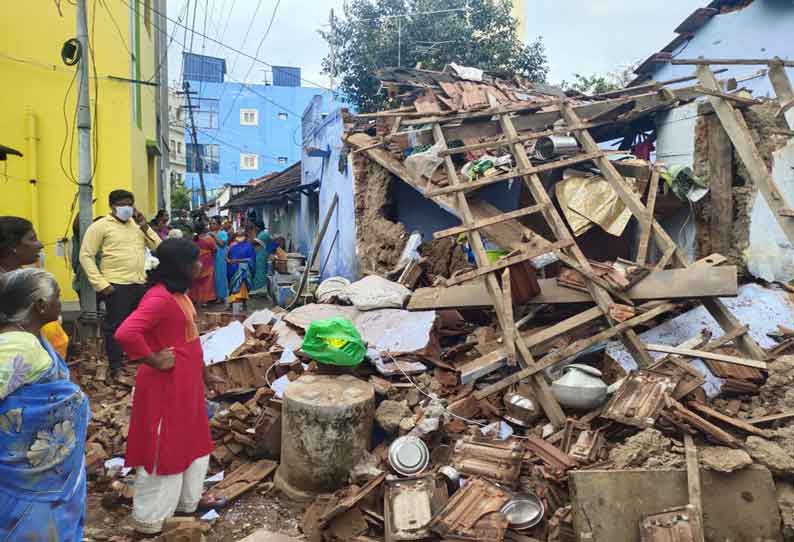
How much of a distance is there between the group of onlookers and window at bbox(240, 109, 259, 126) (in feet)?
118

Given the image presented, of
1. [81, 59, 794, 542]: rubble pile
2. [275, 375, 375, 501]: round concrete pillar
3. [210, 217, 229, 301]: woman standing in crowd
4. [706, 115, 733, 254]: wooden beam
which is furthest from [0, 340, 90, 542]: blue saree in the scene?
[210, 217, 229, 301]: woman standing in crowd

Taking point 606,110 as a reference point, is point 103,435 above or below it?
below

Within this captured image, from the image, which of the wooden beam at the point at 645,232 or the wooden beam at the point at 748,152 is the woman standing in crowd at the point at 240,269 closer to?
the wooden beam at the point at 645,232

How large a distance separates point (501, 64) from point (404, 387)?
13995 mm

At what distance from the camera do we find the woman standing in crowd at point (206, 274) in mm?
11406

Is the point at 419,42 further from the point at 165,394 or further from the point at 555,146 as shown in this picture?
the point at 165,394

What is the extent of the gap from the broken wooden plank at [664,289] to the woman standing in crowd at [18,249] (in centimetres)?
352

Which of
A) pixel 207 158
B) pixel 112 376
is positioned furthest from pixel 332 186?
pixel 207 158

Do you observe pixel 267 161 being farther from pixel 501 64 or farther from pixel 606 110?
pixel 606 110

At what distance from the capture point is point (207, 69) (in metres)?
43.1

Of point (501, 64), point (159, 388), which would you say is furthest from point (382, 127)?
point (501, 64)

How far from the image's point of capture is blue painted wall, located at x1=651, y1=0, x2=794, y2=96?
33.3 ft

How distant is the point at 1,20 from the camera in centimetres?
963

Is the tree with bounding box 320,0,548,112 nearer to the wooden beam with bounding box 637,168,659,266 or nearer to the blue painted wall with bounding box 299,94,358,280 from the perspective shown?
the blue painted wall with bounding box 299,94,358,280
